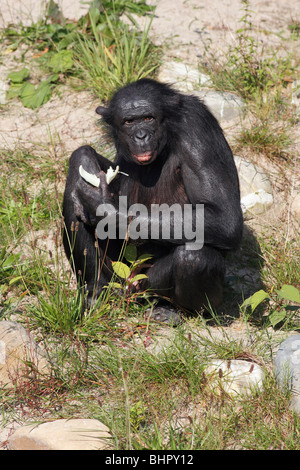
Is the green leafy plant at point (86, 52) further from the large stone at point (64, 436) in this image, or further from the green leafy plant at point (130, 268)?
the large stone at point (64, 436)

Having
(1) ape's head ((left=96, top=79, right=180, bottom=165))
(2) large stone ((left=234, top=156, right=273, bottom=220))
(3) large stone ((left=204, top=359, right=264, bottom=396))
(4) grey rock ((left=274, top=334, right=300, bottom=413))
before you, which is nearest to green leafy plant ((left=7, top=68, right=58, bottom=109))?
(2) large stone ((left=234, top=156, right=273, bottom=220))

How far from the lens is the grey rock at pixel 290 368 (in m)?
4.20

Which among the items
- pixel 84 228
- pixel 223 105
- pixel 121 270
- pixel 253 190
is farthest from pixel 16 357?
pixel 223 105

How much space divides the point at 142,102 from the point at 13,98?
3569 millimetres

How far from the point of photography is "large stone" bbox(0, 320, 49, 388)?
4.57 meters

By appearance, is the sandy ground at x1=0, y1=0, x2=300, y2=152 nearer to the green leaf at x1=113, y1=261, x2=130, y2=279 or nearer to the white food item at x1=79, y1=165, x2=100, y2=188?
the white food item at x1=79, y1=165, x2=100, y2=188

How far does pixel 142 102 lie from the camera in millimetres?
5285

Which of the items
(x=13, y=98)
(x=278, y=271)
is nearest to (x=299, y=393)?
(x=278, y=271)

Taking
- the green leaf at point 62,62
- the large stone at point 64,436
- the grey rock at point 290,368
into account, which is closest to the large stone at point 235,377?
the grey rock at point 290,368

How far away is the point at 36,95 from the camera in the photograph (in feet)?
27.4

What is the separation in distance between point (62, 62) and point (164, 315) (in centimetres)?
415

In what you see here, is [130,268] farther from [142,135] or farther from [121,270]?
[142,135]

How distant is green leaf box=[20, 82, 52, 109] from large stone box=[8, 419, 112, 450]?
5.03m
